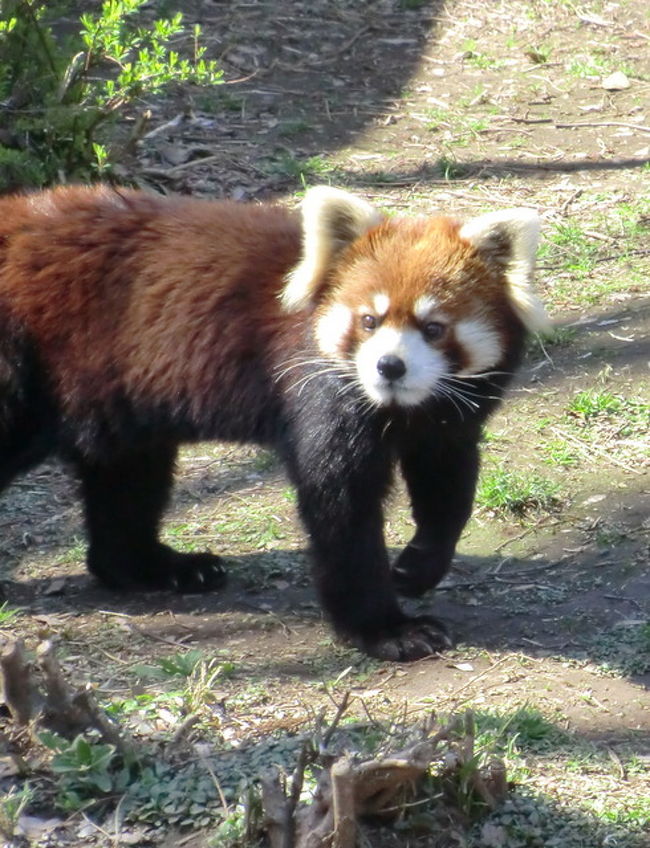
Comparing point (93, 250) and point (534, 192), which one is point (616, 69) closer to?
point (534, 192)

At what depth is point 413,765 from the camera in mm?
2793

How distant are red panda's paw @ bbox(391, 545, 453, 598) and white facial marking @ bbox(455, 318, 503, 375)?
80cm

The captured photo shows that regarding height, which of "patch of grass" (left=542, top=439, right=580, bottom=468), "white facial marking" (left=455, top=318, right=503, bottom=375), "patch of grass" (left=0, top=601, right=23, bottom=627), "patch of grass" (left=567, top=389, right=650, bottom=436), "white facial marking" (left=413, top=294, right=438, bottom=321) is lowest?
"patch of grass" (left=542, top=439, right=580, bottom=468)

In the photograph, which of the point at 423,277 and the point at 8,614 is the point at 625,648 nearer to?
the point at 423,277

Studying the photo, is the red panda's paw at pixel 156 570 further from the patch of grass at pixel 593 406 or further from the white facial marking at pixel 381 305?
the patch of grass at pixel 593 406

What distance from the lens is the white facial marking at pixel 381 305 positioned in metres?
3.88

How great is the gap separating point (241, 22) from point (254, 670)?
7.04 metres

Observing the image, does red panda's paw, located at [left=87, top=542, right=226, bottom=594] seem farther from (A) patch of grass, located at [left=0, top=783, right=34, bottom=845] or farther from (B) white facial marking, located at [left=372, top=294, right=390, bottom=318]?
(A) patch of grass, located at [left=0, top=783, right=34, bottom=845]

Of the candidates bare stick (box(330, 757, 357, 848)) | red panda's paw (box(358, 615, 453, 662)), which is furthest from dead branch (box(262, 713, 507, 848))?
red panda's paw (box(358, 615, 453, 662))

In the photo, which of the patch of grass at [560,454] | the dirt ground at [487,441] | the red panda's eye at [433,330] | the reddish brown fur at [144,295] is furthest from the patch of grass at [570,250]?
the red panda's eye at [433,330]

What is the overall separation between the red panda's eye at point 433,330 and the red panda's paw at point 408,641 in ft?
3.28

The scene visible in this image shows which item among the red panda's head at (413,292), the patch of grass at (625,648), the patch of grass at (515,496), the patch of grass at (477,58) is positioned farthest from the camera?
the patch of grass at (477,58)

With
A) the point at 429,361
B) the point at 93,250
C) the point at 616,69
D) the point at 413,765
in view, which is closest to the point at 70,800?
the point at 413,765

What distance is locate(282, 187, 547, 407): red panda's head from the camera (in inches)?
152
